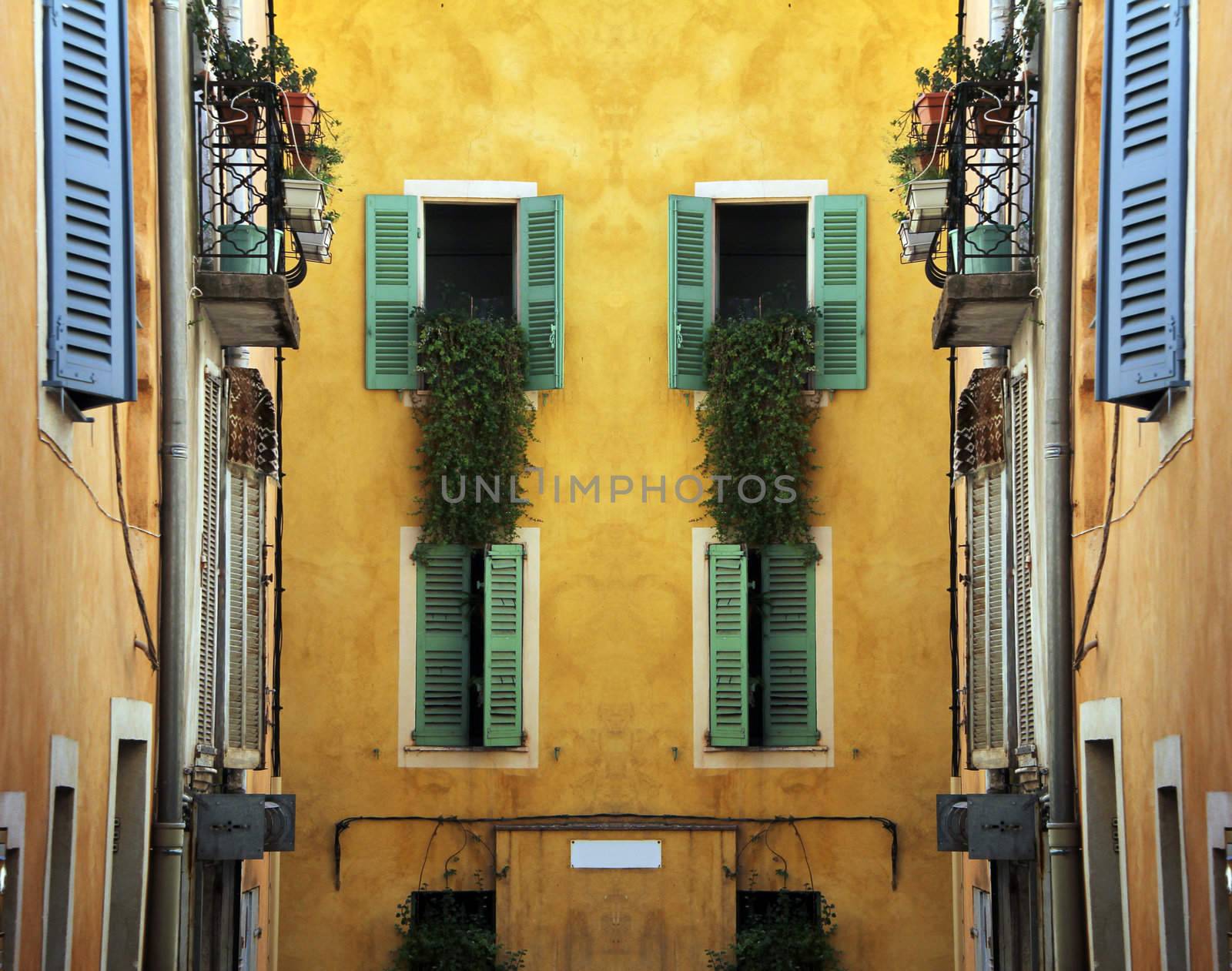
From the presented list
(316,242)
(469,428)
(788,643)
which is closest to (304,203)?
(316,242)

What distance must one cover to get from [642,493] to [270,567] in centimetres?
308

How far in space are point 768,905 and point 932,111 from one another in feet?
21.7

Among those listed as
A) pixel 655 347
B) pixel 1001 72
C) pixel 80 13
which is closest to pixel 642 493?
pixel 655 347

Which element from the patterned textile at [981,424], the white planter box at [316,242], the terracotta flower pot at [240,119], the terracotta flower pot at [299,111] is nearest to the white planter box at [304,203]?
the white planter box at [316,242]

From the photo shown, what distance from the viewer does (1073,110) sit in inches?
436

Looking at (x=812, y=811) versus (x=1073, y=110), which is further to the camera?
(x=812, y=811)

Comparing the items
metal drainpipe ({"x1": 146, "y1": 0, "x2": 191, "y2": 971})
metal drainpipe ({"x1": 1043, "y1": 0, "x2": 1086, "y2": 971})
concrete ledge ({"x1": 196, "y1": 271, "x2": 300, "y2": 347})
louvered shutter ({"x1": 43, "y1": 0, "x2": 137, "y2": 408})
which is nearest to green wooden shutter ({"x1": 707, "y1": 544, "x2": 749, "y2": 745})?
concrete ledge ({"x1": 196, "y1": 271, "x2": 300, "y2": 347})

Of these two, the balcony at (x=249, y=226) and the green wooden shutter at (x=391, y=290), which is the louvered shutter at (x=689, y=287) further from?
the balcony at (x=249, y=226)

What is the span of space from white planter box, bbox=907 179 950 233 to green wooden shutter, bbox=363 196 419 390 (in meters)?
5.02

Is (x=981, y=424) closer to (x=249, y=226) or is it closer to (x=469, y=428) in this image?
(x=469, y=428)

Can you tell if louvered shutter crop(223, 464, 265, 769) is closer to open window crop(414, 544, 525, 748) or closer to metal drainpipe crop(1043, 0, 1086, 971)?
open window crop(414, 544, 525, 748)

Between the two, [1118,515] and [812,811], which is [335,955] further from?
[1118,515]

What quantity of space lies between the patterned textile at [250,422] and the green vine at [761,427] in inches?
142

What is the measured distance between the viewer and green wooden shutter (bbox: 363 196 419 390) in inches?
648
